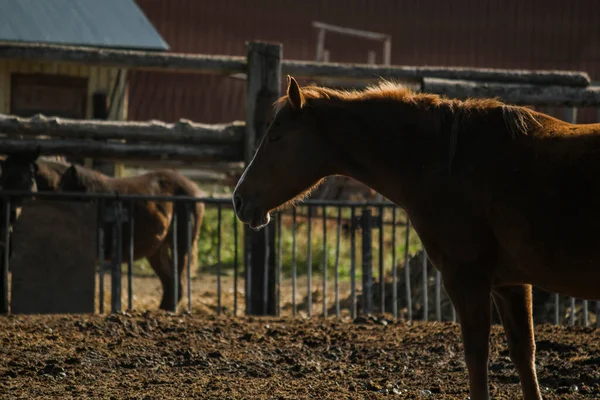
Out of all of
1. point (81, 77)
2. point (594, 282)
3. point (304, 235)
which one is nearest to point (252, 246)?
point (594, 282)

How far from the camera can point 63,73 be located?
642 inches

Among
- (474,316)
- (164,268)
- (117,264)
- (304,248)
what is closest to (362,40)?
(304,248)

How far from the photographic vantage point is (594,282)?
14.4 feet

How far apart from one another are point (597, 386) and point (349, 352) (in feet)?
6.03

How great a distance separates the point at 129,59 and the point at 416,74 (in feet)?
10.3

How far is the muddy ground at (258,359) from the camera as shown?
5254mm

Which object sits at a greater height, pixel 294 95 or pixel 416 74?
pixel 416 74

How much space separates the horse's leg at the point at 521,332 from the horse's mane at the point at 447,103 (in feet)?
2.99

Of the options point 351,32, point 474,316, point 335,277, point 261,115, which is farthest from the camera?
point 351,32

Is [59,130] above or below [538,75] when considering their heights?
below

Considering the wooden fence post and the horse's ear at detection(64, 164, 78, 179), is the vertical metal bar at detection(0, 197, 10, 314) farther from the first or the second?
the wooden fence post

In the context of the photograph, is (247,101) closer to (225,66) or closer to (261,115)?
(261,115)

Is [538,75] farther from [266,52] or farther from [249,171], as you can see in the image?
[249,171]

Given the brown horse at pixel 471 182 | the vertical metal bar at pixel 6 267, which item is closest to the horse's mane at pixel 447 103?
the brown horse at pixel 471 182
